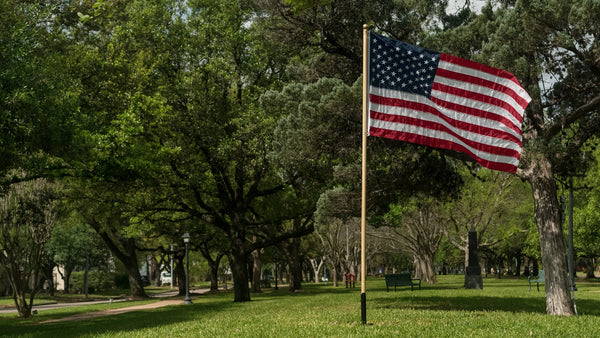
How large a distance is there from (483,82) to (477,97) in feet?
1.24

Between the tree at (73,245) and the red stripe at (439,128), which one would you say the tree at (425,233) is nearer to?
Result: the tree at (73,245)

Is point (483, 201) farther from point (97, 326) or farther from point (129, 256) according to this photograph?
point (97, 326)

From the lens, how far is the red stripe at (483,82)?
1246cm

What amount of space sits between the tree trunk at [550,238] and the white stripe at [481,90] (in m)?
2.22

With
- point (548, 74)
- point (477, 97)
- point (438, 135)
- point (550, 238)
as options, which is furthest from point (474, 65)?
point (550, 238)

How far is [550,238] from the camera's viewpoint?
14523 mm

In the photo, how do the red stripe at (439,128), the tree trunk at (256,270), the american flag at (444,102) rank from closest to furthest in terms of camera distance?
the red stripe at (439,128) → the american flag at (444,102) → the tree trunk at (256,270)

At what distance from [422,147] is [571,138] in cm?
472

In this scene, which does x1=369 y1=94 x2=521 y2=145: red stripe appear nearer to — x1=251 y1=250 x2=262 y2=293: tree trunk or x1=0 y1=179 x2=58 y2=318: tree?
x1=0 y1=179 x2=58 y2=318: tree

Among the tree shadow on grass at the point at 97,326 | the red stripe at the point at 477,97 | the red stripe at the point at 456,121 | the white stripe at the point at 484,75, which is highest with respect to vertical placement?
the white stripe at the point at 484,75

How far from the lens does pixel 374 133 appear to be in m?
11.6

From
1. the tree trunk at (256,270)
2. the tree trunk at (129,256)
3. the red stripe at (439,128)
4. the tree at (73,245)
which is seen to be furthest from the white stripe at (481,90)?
the tree at (73,245)

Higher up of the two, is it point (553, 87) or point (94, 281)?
point (553, 87)

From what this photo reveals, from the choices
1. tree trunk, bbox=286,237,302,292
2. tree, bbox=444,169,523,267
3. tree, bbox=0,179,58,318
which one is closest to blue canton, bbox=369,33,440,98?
tree, bbox=0,179,58,318
